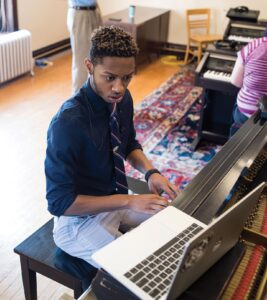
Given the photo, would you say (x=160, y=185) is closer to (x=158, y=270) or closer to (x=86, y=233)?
(x=86, y=233)

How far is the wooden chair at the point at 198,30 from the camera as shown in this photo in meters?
5.99

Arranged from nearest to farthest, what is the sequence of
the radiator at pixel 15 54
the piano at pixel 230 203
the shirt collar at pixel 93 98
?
the piano at pixel 230 203 → the shirt collar at pixel 93 98 → the radiator at pixel 15 54

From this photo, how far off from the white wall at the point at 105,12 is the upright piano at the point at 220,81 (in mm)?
2152

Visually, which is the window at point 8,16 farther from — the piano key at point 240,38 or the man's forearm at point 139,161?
the man's forearm at point 139,161

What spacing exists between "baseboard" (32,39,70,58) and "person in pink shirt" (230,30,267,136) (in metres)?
3.78

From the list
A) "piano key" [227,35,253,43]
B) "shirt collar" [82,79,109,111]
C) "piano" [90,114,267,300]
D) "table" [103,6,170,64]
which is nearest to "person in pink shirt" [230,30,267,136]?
"piano" [90,114,267,300]

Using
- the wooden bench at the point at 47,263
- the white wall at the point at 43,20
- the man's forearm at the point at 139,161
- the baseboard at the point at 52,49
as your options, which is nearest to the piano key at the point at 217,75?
the man's forearm at the point at 139,161

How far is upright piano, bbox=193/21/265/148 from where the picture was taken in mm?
3418

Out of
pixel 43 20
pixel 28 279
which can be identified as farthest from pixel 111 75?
pixel 43 20

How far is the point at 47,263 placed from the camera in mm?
1579

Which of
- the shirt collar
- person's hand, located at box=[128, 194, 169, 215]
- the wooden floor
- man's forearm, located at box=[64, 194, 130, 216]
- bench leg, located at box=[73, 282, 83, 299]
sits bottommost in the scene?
the wooden floor

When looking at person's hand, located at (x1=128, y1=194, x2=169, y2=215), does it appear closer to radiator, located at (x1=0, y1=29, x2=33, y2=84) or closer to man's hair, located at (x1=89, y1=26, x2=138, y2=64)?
man's hair, located at (x1=89, y1=26, x2=138, y2=64)

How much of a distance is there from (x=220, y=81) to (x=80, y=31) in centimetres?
180

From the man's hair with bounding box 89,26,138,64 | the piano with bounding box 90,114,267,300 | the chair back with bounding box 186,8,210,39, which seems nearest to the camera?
the piano with bounding box 90,114,267,300
